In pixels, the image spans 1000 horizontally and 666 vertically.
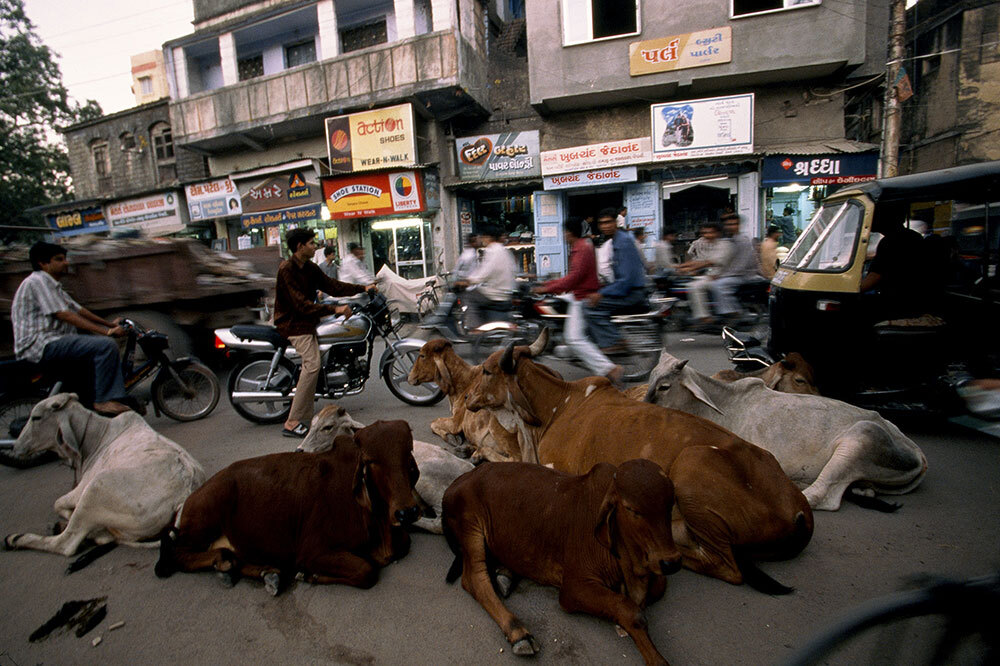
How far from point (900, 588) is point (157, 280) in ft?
28.4

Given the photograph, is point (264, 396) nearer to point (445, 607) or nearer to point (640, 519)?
point (445, 607)

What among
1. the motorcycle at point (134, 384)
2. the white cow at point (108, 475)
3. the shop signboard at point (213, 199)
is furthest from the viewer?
the shop signboard at point (213, 199)

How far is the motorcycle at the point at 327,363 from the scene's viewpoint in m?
5.78

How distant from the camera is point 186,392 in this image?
6.26m

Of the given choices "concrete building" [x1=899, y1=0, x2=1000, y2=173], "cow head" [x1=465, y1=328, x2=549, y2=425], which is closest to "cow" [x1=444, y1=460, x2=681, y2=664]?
"cow head" [x1=465, y1=328, x2=549, y2=425]

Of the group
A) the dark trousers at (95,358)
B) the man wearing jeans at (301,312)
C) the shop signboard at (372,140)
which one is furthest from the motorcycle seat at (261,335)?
the shop signboard at (372,140)

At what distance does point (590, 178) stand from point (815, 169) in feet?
18.8

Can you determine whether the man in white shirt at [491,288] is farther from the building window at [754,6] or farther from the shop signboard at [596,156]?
the building window at [754,6]

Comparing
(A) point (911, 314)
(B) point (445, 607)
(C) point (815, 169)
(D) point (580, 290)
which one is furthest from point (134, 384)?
(C) point (815, 169)

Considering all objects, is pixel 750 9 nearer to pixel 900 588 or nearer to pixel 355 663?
pixel 900 588

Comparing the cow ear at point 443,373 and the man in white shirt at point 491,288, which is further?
the man in white shirt at point 491,288

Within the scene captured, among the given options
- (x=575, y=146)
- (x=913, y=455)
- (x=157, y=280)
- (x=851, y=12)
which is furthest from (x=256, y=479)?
(x=851, y=12)

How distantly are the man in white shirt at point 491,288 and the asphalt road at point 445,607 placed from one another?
463 centimetres

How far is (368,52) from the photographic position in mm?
15203
